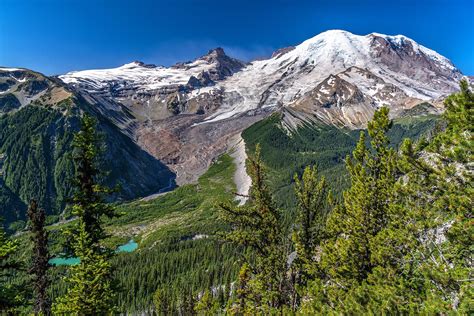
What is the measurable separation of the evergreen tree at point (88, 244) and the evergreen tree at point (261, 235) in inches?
327

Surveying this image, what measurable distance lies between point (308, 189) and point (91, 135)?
14.6m

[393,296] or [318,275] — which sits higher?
[393,296]

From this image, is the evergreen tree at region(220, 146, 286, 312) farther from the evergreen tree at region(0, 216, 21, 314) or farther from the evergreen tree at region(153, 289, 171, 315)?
the evergreen tree at region(153, 289, 171, 315)

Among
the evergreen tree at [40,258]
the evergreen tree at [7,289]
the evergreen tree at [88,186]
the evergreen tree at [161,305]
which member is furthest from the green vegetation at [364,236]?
the evergreen tree at [161,305]

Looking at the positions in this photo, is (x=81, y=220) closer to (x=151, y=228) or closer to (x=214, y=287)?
(x=214, y=287)

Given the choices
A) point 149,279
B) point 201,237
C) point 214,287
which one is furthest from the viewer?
point 201,237

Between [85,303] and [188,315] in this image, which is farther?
[188,315]

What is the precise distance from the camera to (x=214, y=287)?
115m

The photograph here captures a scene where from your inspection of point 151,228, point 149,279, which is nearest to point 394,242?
point 149,279

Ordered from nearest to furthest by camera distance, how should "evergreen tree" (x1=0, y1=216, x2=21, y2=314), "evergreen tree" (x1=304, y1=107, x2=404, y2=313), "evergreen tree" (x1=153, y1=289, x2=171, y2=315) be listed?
"evergreen tree" (x1=0, y1=216, x2=21, y2=314) < "evergreen tree" (x1=304, y1=107, x2=404, y2=313) < "evergreen tree" (x1=153, y1=289, x2=171, y2=315)

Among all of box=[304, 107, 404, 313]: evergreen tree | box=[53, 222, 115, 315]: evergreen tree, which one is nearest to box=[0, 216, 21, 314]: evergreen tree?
box=[53, 222, 115, 315]: evergreen tree

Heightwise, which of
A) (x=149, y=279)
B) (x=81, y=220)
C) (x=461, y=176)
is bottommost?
(x=149, y=279)

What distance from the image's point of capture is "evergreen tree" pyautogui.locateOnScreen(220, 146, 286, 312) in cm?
2080

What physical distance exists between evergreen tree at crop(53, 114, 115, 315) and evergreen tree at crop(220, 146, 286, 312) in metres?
8.30
